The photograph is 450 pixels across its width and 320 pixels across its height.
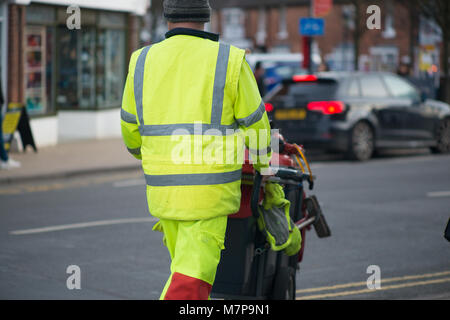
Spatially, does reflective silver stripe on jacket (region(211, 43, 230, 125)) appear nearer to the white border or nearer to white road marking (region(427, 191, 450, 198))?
white road marking (region(427, 191, 450, 198))

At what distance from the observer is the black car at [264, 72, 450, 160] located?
56.0 ft

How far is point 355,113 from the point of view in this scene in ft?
56.5

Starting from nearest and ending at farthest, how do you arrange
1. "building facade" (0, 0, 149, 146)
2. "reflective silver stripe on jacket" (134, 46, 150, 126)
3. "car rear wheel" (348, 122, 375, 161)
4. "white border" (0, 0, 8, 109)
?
"reflective silver stripe on jacket" (134, 46, 150, 126), "car rear wheel" (348, 122, 375, 161), "white border" (0, 0, 8, 109), "building facade" (0, 0, 149, 146)

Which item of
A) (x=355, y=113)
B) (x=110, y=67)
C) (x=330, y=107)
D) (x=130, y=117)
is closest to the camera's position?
(x=130, y=117)

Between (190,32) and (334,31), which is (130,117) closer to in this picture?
(190,32)

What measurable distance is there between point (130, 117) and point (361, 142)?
1292cm

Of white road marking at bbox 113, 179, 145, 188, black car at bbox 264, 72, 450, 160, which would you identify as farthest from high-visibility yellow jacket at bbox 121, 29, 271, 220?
black car at bbox 264, 72, 450, 160

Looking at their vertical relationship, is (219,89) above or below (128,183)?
above

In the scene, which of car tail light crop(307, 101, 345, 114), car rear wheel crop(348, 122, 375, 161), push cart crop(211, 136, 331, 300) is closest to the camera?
push cart crop(211, 136, 331, 300)

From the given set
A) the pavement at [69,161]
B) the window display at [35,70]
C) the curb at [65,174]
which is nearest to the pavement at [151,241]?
the curb at [65,174]

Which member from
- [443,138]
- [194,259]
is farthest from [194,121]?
[443,138]

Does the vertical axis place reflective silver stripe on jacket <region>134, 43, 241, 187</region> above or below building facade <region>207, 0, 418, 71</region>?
below

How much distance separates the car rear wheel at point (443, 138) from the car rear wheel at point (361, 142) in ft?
5.80

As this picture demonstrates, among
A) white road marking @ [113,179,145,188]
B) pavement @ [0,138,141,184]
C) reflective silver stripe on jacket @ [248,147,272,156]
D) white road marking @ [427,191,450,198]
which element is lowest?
white road marking @ [113,179,145,188]
